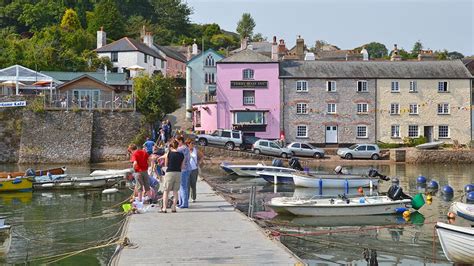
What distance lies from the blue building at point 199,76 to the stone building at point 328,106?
12.2 meters

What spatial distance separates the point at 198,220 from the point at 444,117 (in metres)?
46.1

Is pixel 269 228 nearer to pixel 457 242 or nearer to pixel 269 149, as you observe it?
pixel 457 242

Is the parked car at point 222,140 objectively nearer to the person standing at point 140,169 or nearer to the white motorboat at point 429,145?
the white motorboat at point 429,145

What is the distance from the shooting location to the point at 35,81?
49969mm

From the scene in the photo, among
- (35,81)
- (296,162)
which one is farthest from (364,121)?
(35,81)

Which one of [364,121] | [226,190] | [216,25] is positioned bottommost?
[226,190]

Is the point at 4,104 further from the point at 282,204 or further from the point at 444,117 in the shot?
the point at 444,117

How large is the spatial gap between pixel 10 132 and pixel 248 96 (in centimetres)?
2095

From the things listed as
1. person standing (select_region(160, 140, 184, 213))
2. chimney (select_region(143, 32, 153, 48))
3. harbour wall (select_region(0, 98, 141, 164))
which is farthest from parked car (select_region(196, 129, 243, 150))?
chimney (select_region(143, 32, 153, 48))

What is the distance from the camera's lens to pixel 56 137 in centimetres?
4853

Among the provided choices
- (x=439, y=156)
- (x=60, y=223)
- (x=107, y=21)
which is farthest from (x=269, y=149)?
(x=107, y=21)

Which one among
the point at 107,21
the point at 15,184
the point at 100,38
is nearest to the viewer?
the point at 15,184

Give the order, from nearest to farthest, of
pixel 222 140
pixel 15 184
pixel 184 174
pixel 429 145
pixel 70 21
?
pixel 184 174
pixel 15 184
pixel 222 140
pixel 429 145
pixel 70 21

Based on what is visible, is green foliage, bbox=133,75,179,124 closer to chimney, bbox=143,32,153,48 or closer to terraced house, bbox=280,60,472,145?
terraced house, bbox=280,60,472,145
